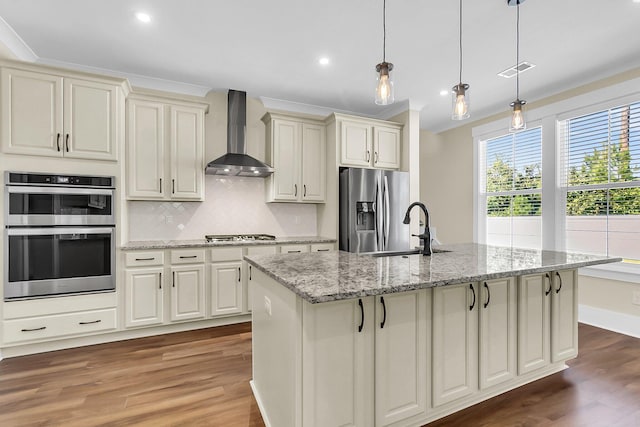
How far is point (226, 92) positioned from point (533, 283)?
373cm

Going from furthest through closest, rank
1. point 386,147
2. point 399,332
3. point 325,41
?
1. point 386,147
2. point 325,41
3. point 399,332

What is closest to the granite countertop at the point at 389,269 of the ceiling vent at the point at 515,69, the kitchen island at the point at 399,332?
the kitchen island at the point at 399,332

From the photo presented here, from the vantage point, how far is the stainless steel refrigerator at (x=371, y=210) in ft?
12.5

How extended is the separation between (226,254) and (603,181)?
4210mm

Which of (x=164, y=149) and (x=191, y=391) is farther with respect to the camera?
(x=164, y=149)

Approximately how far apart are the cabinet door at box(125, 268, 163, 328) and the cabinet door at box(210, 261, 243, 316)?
51cm

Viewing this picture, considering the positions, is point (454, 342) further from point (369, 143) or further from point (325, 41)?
point (369, 143)

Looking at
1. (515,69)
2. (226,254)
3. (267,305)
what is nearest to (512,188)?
(515,69)

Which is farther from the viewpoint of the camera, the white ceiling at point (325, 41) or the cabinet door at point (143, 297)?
the cabinet door at point (143, 297)

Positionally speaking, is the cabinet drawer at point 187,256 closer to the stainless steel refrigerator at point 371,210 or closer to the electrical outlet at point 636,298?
the stainless steel refrigerator at point 371,210

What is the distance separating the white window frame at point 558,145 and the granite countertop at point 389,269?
5.61ft

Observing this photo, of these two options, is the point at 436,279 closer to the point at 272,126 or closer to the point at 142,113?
the point at 272,126

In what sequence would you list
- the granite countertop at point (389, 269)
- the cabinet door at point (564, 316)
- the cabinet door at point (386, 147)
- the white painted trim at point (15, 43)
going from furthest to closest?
the cabinet door at point (386, 147)
the white painted trim at point (15, 43)
the cabinet door at point (564, 316)
the granite countertop at point (389, 269)

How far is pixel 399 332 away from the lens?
1567 millimetres
